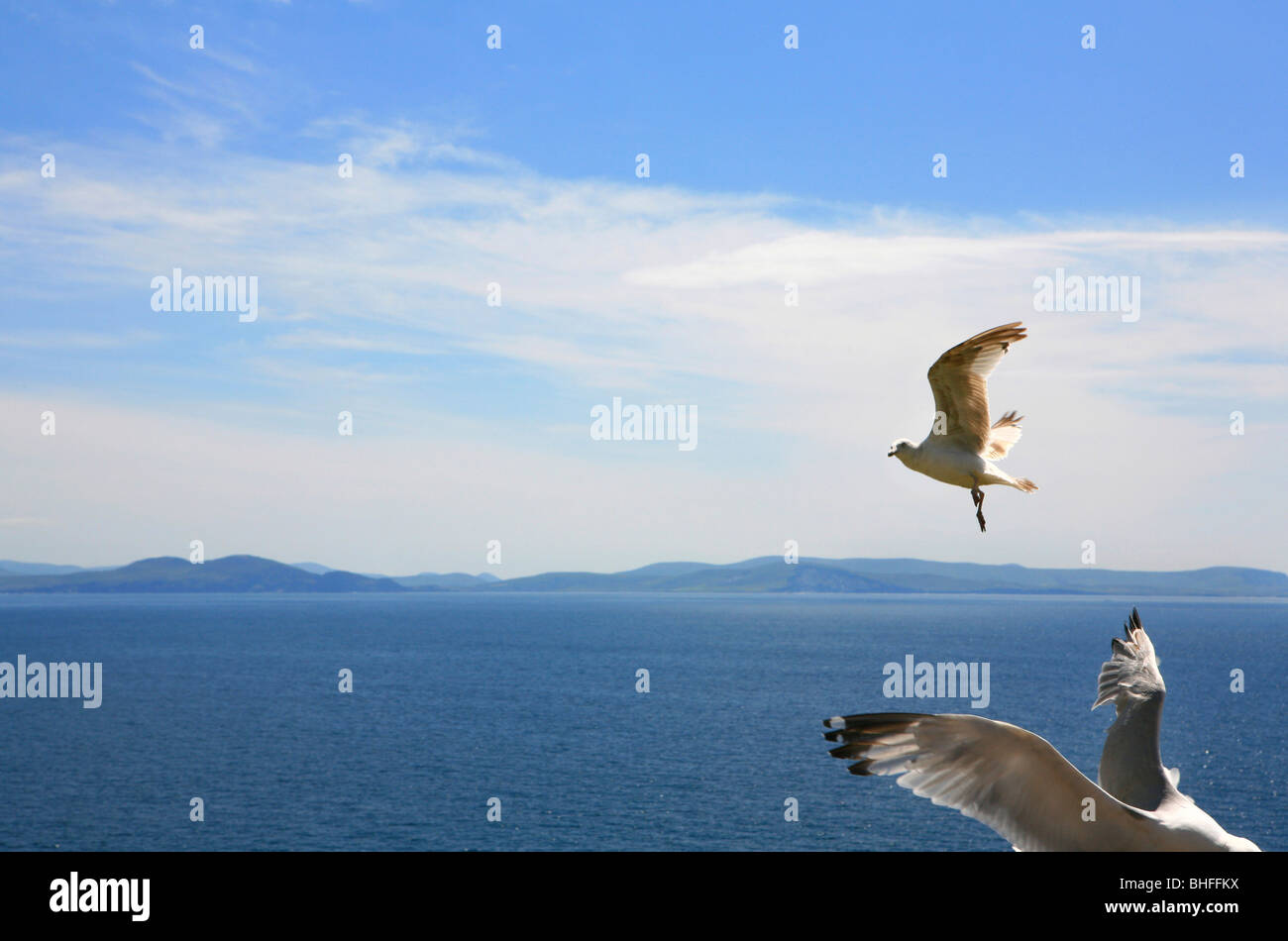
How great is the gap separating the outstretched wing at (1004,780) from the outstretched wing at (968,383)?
12.5ft

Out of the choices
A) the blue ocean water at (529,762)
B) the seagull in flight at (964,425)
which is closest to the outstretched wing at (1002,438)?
the seagull in flight at (964,425)

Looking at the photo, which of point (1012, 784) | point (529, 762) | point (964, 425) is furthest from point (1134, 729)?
point (529, 762)

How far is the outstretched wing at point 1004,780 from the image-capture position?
7808 mm

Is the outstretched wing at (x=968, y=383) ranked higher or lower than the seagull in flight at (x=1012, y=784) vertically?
higher

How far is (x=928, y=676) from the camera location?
183 m

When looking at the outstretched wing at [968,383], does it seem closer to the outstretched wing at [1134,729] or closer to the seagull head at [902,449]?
the seagull head at [902,449]

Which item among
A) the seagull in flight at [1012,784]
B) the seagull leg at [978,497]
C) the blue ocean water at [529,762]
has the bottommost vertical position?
the blue ocean water at [529,762]

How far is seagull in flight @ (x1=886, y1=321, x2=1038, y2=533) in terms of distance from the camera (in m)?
10.2

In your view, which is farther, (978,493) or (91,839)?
(91,839)
